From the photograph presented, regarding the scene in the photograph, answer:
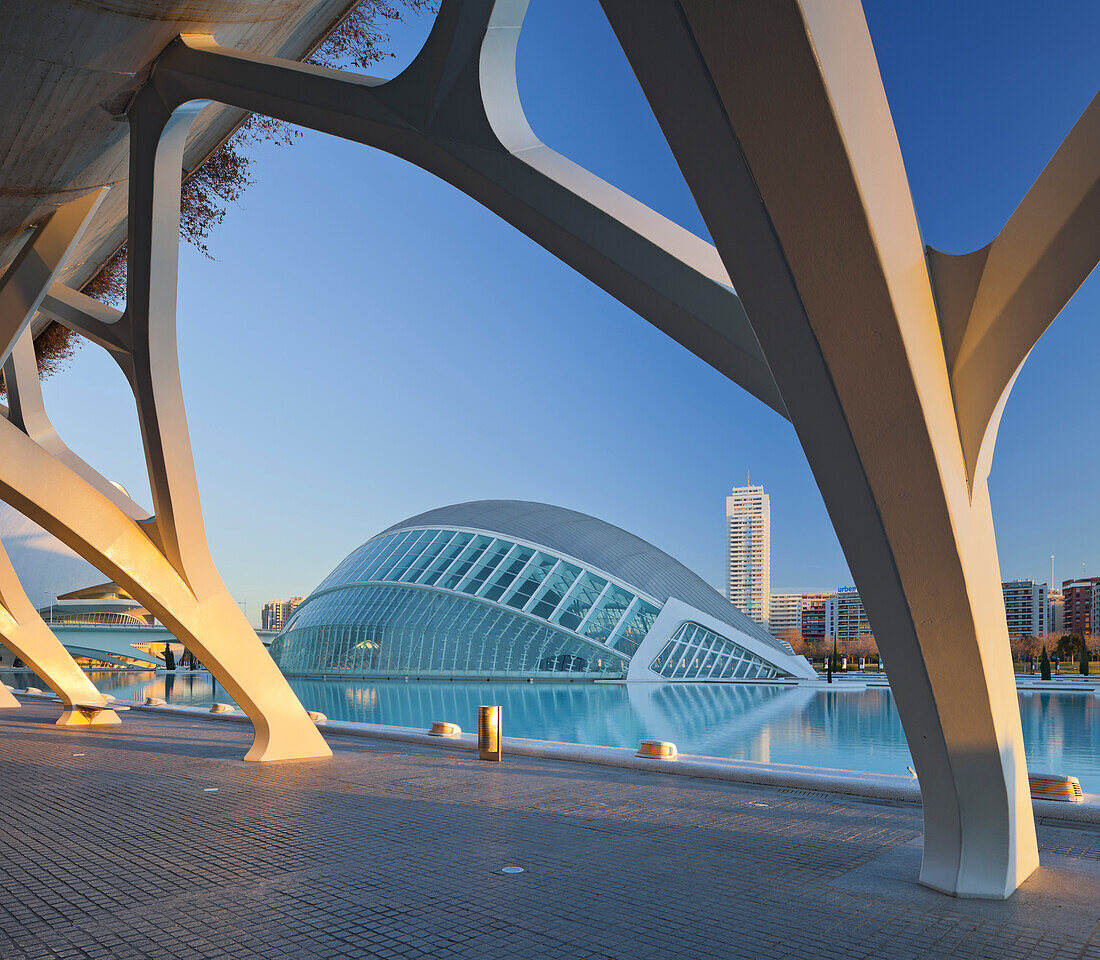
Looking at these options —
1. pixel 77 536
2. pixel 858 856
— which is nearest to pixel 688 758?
pixel 858 856

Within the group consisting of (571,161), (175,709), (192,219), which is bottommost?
(175,709)

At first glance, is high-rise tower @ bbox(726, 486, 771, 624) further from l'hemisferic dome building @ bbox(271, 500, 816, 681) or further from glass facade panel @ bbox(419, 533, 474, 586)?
glass facade panel @ bbox(419, 533, 474, 586)

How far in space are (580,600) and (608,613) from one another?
1.23 metres

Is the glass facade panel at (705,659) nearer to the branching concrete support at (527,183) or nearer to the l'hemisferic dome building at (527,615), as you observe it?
the l'hemisferic dome building at (527,615)

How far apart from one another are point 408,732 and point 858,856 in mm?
8247

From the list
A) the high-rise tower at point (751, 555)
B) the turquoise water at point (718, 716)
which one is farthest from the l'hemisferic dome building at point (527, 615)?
the high-rise tower at point (751, 555)

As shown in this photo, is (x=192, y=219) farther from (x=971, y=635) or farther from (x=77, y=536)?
(x=971, y=635)

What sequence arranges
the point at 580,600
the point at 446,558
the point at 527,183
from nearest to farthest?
the point at 527,183 < the point at 580,600 < the point at 446,558

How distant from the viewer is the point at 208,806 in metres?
7.73

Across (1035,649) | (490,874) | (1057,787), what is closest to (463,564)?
(1057,787)

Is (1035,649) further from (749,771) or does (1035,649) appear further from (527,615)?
(749,771)

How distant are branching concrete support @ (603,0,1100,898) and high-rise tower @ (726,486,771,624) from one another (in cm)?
15741

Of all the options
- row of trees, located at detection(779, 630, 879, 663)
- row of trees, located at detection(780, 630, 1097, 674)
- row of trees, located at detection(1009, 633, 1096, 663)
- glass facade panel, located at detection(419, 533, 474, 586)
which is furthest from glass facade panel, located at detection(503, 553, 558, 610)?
row of trees, located at detection(779, 630, 879, 663)

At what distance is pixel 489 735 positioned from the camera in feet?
34.8
